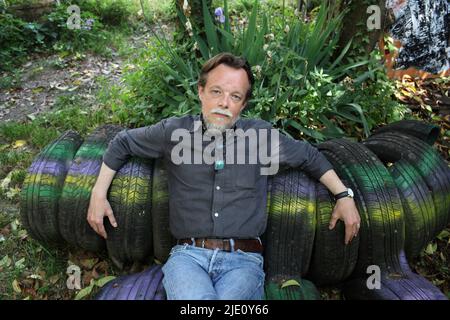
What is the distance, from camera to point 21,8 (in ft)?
20.4

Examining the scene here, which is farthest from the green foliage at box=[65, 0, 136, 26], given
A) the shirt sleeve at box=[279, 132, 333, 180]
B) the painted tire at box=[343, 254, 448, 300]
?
the painted tire at box=[343, 254, 448, 300]

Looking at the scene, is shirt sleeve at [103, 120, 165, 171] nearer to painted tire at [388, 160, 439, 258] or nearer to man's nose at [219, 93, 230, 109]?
man's nose at [219, 93, 230, 109]

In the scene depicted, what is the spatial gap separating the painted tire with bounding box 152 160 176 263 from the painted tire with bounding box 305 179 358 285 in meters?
0.87

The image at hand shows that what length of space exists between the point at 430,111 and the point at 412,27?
1006 millimetres

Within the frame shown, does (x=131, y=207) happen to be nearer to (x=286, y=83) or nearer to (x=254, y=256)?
(x=254, y=256)

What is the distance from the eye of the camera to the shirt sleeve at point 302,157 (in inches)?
99.7

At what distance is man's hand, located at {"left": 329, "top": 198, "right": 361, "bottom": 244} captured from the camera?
2.49 metres

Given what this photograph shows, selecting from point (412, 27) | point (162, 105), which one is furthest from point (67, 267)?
point (412, 27)

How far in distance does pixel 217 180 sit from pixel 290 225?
51cm

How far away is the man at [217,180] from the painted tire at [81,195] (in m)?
0.10

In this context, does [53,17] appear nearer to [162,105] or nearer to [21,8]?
[21,8]

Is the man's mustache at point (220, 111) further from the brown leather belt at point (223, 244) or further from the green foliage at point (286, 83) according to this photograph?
the green foliage at point (286, 83)

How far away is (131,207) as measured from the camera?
8.50 feet

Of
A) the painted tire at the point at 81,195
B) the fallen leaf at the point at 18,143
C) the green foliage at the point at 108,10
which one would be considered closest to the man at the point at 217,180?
the painted tire at the point at 81,195
